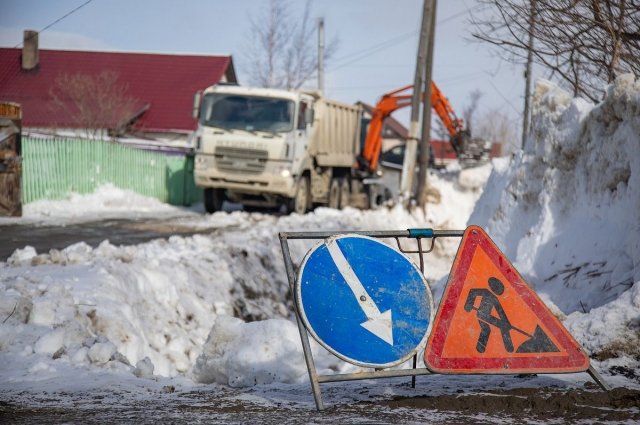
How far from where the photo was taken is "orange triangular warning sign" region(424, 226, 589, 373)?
17.7ft

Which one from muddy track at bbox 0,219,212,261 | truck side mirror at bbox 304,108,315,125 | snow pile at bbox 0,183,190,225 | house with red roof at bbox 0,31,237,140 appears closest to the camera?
muddy track at bbox 0,219,212,261

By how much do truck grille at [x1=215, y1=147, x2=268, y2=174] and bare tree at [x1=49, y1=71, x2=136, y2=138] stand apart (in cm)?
1613

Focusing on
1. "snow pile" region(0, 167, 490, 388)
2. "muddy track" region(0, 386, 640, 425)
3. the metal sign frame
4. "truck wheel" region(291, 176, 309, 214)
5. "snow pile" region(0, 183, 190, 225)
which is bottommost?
"snow pile" region(0, 183, 190, 225)

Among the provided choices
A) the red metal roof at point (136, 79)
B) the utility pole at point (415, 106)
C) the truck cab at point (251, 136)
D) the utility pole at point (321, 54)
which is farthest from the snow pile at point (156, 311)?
the red metal roof at point (136, 79)

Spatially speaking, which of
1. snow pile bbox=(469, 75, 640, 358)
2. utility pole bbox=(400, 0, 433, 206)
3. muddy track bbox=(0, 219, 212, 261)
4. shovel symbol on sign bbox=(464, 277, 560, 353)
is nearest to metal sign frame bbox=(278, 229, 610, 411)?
shovel symbol on sign bbox=(464, 277, 560, 353)

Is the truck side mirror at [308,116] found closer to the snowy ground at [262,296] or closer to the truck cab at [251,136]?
the truck cab at [251,136]

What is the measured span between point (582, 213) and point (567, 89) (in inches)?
97.5

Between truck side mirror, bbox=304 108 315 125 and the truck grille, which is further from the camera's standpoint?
truck side mirror, bbox=304 108 315 125

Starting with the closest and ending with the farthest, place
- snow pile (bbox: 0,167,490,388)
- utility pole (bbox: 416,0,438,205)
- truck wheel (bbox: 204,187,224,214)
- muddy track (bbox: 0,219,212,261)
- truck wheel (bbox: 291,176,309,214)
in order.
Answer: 1. snow pile (bbox: 0,167,490,388)
2. muddy track (bbox: 0,219,212,261)
3. truck wheel (bbox: 291,176,309,214)
4. truck wheel (bbox: 204,187,224,214)
5. utility pole (bbox: 416,0,438,205)

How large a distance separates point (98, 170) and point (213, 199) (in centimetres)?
411

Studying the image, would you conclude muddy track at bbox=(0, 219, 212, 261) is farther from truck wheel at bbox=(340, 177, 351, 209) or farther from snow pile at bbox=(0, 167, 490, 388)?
truck wheel at bbox=(340, 177, 351, 209)

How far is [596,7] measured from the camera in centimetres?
904

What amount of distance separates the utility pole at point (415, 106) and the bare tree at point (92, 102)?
46.2ft

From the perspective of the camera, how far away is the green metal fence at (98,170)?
2373 centimetres
